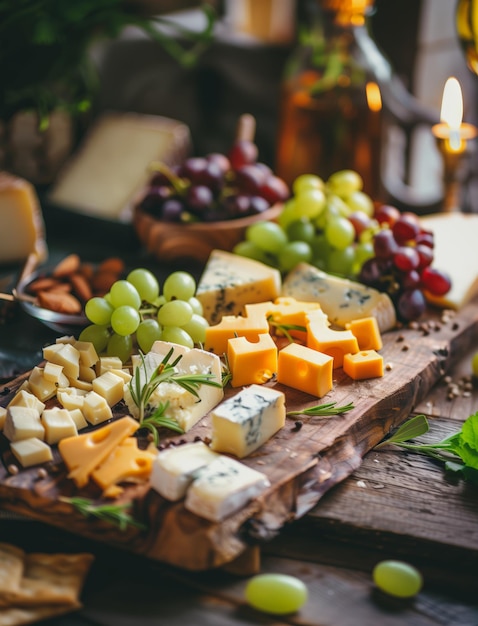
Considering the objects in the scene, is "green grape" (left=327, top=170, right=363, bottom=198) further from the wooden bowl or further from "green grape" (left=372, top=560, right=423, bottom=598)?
"green grape" (left=372, top=560, right=423, bottom=598)

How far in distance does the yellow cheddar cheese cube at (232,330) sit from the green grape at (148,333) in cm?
8

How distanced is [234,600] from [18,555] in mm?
274

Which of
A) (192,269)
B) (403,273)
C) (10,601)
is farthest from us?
(192,269)

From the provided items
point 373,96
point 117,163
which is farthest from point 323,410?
point 117,163

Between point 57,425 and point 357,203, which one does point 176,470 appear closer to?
point 57,425

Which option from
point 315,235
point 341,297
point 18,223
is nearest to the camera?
point 341,297

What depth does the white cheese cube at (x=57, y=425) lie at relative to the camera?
0.96m

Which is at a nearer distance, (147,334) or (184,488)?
(184,488)

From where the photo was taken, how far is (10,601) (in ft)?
2.68

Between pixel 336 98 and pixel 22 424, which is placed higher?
pixel 336 98

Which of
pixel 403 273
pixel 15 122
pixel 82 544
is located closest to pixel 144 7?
pixel 15 122

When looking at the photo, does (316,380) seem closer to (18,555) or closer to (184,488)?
(184,488)

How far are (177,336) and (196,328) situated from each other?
0.05 meters

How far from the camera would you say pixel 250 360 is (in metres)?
1.09
